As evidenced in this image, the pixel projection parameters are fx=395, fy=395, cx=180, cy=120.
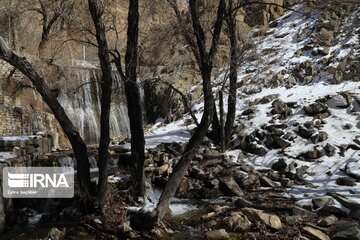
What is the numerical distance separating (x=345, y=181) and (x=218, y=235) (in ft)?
13.1

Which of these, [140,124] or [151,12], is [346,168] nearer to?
[140,124]

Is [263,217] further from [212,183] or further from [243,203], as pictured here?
[212,183]

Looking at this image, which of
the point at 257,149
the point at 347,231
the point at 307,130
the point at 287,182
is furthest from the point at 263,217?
the point at 307,130

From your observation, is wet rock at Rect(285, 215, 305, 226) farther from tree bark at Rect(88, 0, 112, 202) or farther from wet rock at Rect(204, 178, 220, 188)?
tree bark at Rect(88, 0, 112, 202)

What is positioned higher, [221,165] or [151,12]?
[151,12]

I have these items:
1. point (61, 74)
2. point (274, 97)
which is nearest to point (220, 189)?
point (274, 97)

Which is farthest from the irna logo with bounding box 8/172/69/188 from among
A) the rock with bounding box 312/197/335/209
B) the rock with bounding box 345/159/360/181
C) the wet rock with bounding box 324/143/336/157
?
the wet rock with bounding box 324/143/336/157

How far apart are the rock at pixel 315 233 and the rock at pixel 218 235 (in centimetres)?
124

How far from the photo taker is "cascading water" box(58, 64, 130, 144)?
1670cm

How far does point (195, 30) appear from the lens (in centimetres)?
682

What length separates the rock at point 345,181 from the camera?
858cm

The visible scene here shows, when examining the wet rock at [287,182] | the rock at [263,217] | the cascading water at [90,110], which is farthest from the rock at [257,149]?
the cascading water at [90,110]

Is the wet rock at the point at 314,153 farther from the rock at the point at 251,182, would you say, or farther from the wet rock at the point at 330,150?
Result: the rock at the point at 251,182

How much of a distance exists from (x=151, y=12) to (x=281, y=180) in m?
4.99
